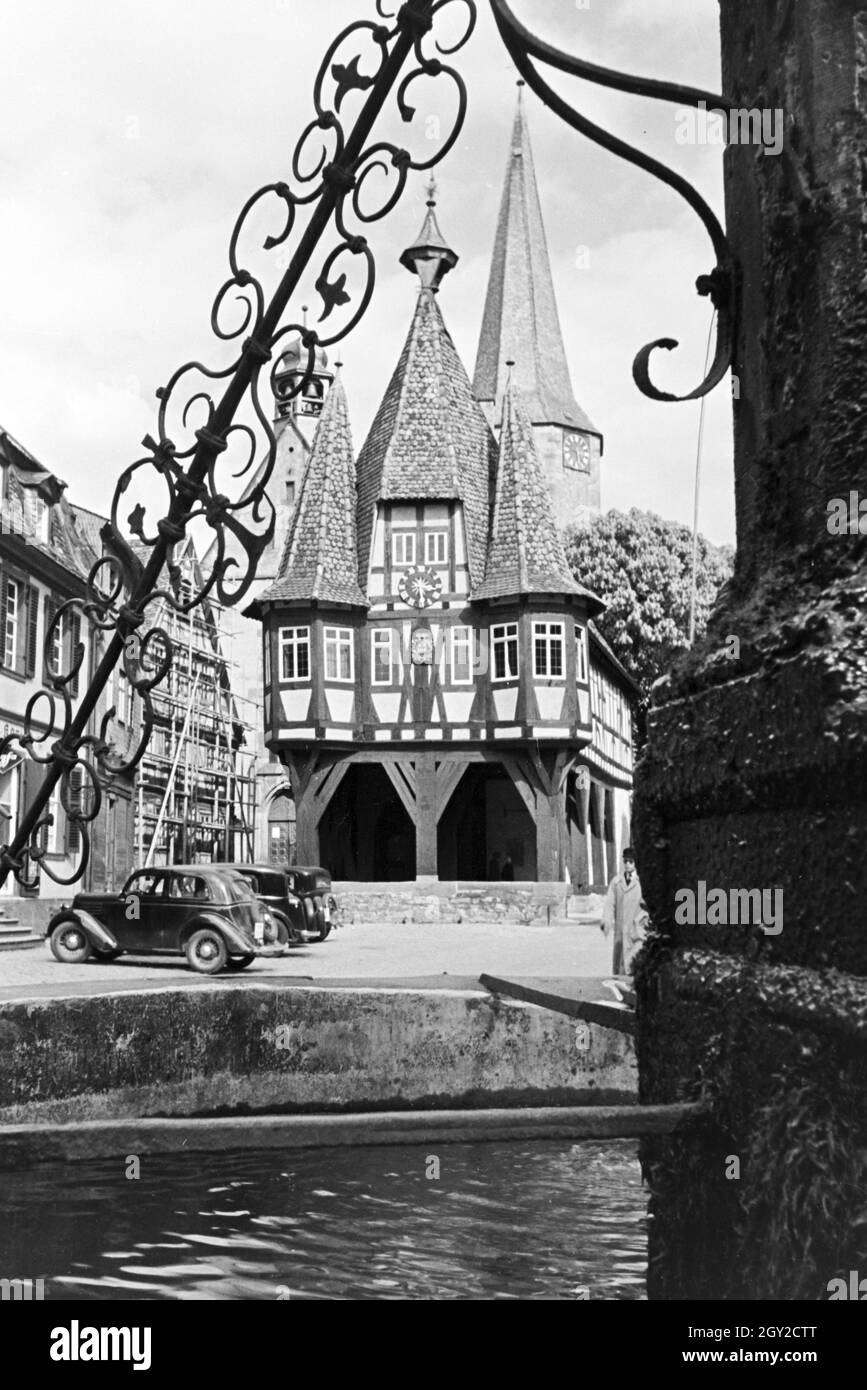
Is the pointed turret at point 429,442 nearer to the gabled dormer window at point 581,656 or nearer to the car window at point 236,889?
the gabled dormer window at point 581,656

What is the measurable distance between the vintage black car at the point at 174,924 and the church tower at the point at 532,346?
47910 millimetres

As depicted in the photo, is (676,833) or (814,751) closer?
(814,751)

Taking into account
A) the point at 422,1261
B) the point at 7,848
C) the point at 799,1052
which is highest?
the point at 7,848

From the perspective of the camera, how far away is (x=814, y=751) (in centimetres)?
144

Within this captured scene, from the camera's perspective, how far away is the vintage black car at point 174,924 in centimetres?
1712

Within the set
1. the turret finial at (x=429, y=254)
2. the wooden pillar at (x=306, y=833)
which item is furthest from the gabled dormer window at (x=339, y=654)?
the turret finial at (x=429, y=254)

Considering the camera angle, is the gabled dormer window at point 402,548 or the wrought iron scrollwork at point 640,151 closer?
the wrought iron scrollwork at point 640,151

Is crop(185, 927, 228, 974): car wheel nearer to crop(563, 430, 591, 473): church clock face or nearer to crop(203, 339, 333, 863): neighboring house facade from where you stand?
crop(203, 339, 333, 863): neighboring house facade

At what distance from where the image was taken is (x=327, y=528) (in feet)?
108

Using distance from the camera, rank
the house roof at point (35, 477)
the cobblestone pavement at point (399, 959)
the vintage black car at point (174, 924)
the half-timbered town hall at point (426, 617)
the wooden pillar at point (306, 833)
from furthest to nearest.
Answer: the half-timbered town hall at point (426, 617) < the wooden pillar at point (306, 833) < the house roof at point (35, 477) < the vintage black car at point (174, 924) < the cobblestone pavement at point (399, 959)

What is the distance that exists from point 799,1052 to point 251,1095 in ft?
8.22

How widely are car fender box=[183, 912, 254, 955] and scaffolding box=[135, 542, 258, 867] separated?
20.6 m

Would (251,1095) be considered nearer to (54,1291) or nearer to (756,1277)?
(54,1291)

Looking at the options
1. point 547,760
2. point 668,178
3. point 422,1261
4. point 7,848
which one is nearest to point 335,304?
point 668,178
